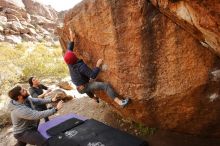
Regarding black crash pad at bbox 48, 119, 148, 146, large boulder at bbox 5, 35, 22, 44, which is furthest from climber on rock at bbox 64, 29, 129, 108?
large boulder at bbox 5, 35, 22, 44

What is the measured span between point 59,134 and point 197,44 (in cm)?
380

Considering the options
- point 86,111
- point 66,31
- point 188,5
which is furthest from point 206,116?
point 86,111

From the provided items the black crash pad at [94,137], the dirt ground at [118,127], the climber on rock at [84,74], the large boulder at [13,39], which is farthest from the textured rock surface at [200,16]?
the large boulder at [13,39]

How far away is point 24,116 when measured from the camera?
18.9 feet

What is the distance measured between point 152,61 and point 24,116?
3.01m

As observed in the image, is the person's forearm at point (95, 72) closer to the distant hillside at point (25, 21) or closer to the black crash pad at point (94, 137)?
the black crash pad at point (94, 137)

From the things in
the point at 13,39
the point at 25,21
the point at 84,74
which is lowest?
the point at 13,39

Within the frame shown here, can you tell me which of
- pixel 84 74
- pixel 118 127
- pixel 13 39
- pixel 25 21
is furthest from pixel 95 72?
pixel 25 21

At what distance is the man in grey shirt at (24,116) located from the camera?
573 cm

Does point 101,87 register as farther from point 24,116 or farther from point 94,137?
point 24,116

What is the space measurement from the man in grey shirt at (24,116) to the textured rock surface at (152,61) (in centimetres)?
174

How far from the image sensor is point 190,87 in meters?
5.27

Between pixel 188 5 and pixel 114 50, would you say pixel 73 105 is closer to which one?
pixel 114 50

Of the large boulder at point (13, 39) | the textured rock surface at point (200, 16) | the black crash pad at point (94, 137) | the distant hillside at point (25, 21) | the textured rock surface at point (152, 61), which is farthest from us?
the distant hillside at point (25, 21)
